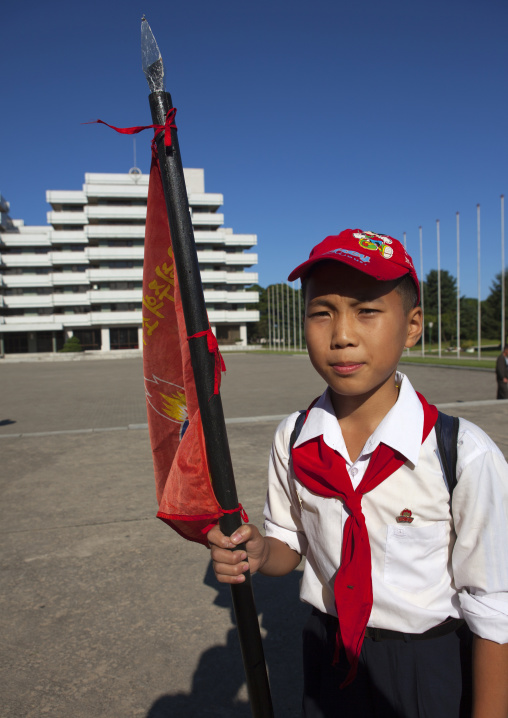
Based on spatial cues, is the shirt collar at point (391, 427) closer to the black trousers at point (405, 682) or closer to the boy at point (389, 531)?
the boy at point (389, 531)

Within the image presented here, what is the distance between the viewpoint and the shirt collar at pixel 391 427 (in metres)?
1.25

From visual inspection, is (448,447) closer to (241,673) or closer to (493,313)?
(241,673)

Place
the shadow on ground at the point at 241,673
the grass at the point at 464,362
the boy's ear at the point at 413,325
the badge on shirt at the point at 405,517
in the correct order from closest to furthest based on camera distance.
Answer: the badge on shirt at the point at 405,517 < the boy's ear at the point at 413,325 < the shadow on ground at the point at 241,673 < the grass at the point at 464,362

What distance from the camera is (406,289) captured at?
1331 millimetres

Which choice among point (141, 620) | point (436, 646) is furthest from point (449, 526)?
point (141, 620)

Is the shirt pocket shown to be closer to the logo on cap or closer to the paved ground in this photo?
the logo on cap

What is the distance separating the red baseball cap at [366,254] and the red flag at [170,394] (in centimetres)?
33

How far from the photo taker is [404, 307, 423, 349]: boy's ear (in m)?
1.38

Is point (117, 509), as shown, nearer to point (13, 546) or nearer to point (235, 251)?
point (13, 546)

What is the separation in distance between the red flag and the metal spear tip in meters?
0.16

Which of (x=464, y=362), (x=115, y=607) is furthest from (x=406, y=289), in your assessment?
(x=464, y=362)

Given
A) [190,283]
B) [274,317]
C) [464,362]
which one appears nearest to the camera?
[190,283]

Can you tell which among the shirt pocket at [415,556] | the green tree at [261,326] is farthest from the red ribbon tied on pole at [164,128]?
the green tree at [261,326]

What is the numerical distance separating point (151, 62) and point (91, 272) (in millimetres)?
61655
